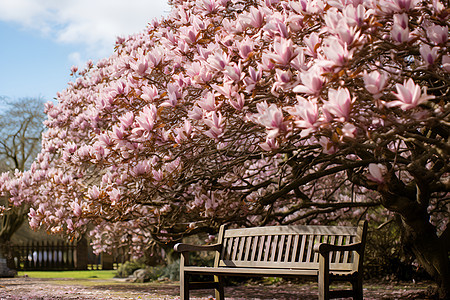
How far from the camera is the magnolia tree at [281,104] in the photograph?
2.79m

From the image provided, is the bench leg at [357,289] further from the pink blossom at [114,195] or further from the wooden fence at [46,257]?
the wooden fence at [46,257]

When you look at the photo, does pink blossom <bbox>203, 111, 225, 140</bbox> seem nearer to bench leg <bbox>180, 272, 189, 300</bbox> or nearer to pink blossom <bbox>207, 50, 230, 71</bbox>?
pink blossom <bbox>207, 50, 230, 71</bbox>

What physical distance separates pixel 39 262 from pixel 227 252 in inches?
805

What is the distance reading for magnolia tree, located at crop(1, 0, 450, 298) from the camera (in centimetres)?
279

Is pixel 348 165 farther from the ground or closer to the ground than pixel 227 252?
farther from the ground

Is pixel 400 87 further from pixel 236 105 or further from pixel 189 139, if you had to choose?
pixel 189 139

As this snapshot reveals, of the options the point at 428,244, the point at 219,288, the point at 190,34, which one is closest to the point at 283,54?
the point at 190,34

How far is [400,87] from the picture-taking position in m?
2.51

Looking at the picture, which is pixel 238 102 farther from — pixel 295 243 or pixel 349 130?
pixel 295 243

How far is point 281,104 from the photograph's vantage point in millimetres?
3727

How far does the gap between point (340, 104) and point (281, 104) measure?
1.16m

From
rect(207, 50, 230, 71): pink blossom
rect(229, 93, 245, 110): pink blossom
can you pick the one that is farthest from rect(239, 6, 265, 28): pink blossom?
rect(229, 93, 245, 110): pink blossom

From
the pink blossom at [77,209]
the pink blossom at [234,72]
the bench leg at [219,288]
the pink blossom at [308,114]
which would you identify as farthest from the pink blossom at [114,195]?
the pink blossom at [308,114]

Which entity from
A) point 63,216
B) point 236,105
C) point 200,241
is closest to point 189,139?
point 236,105
